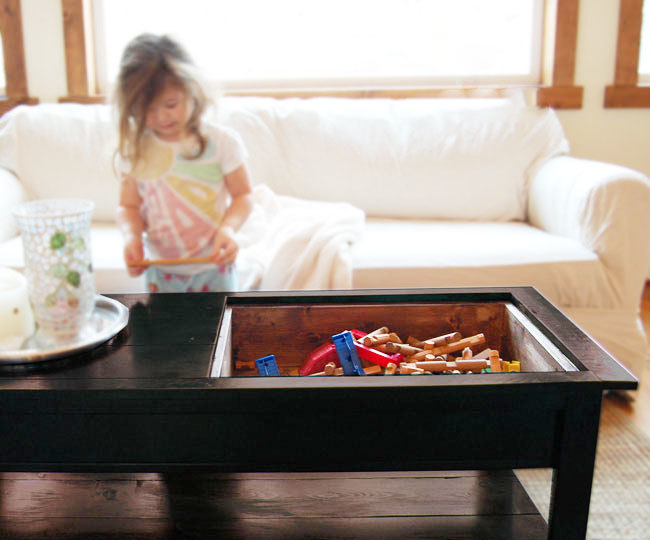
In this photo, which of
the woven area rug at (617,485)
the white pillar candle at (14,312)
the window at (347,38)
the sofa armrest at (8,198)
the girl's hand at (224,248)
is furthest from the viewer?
the window at (347,38)

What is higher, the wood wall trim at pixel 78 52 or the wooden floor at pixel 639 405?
the wood wall trim at pixel 78 52

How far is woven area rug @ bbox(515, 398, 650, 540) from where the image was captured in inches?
53.0

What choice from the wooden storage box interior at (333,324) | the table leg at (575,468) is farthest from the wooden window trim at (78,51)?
the table leg at (575,468)

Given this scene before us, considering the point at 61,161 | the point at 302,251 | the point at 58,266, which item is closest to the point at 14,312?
the point at 58,266

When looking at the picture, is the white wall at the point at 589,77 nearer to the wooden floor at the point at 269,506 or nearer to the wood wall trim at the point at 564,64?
the wood wall trim at the point at 564,64

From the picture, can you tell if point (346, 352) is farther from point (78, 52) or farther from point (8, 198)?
point (78, 52)

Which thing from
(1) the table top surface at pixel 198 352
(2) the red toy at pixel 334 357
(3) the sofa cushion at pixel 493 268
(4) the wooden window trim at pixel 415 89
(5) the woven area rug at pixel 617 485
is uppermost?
(4) the wooden window trim at pixel 415 89

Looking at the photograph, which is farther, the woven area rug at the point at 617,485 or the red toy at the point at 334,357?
the woven area rug at the point at 617,485

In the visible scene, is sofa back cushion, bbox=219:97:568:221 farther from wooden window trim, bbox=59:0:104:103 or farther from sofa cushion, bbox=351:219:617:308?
wooden window trim, bbox=59:0:104:103

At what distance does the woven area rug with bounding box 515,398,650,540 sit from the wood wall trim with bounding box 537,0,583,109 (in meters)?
1.48

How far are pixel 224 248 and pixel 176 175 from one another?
253mm

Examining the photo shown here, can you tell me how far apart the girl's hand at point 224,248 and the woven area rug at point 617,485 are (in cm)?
83

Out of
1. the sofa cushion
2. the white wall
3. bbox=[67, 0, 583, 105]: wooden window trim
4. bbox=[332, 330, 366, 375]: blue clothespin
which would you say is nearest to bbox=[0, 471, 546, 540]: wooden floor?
bbox=[332, 330, 366, 375]: blue clothespin

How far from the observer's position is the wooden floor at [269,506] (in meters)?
1.01
